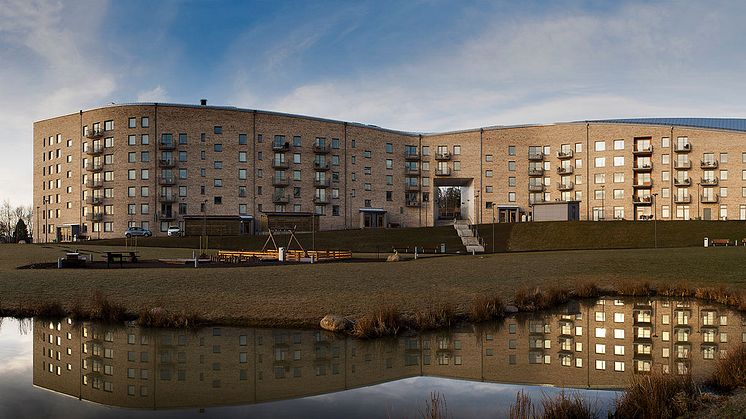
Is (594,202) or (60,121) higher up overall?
(60,121)

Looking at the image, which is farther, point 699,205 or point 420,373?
point 699,205

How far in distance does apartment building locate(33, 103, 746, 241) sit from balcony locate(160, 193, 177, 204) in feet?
0.64

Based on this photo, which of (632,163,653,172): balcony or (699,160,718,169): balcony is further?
(632,163,653,172): balcony

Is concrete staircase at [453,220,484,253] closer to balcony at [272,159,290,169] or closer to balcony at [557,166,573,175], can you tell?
balcony at [272,159,290,169]

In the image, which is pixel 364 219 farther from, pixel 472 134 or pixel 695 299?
pixel 695 299

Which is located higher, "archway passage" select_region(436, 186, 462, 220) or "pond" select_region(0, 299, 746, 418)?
"archway passage" select_region(436, 186, 462, 220)

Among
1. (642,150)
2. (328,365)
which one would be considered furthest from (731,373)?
(642,150)

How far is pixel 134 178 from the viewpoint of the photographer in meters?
78.6

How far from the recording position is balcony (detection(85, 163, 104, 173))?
→ 80.3 m

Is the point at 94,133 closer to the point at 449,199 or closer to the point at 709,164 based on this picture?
the point at 449,199

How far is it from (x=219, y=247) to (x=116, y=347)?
141 feet

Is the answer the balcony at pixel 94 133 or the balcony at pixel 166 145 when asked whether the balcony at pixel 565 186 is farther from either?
the balcony at pixel 94 133

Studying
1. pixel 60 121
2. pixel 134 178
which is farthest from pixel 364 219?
pixel 60 121

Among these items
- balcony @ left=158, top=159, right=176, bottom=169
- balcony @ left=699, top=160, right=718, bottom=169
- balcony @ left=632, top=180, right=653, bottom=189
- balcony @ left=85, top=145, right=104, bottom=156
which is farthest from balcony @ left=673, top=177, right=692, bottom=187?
balcony @ left=85, top=145, right=104, bottom=156
